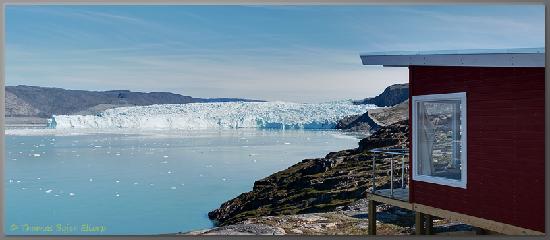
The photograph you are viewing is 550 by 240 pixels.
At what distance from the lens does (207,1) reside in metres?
6.61

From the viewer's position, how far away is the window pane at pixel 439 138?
7.01m

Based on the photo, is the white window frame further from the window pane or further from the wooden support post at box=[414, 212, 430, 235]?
the wooden support post at box=[414, 212, 430, 235]

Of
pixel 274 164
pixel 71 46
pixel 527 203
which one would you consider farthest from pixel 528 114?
pixel 71 46

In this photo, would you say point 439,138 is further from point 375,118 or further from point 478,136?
point 375,118

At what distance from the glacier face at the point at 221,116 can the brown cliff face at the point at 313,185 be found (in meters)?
8.79

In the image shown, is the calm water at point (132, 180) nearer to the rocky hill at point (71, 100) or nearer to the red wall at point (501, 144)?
the rocky hill at point (71, 100)

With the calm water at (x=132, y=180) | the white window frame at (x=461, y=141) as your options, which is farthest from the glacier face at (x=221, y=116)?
the white window frame at (x=461, y=141)

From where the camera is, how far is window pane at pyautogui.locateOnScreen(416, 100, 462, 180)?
276 inches

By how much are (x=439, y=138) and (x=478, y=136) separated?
2.19 ft

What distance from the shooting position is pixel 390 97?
4803 cm

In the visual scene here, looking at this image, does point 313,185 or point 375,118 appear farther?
point 375,118

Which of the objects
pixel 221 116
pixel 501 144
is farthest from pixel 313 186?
pixel 501 144

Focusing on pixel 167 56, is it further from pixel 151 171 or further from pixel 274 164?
pixel 274 164

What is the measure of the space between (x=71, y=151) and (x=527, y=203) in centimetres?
4222
